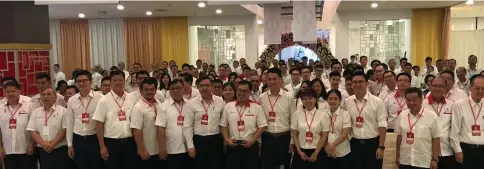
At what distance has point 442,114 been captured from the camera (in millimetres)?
4043

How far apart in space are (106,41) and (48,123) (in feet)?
29.9

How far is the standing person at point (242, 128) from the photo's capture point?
4262mm

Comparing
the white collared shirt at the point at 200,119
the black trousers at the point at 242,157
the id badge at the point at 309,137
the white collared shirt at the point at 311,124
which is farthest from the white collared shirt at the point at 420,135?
the white collared shirt at the point at 200,119

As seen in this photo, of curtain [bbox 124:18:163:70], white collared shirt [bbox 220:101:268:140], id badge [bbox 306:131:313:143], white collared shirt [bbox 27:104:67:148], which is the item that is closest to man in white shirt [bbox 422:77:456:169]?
id badge [bbox 306:131:313:143]

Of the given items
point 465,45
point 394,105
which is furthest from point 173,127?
point 465,45

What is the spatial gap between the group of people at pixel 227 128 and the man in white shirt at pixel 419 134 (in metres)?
0.01

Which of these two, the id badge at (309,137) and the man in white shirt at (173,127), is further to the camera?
the man in white shirt at (173,127)

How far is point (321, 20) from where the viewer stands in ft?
57.5

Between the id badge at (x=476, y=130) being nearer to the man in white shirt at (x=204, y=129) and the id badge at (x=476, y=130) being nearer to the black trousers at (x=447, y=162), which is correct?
the black trousers at (x=447, y=162)

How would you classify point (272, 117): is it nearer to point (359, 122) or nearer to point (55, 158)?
point (359, 122)

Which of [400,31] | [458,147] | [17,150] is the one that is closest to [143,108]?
[17,150]

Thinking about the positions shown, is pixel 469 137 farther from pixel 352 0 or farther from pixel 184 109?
pixel 352 0

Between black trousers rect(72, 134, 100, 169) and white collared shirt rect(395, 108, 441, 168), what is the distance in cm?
283

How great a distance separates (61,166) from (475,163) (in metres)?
3.86
